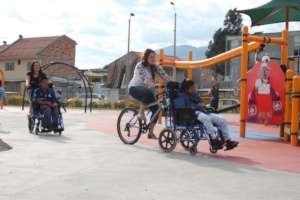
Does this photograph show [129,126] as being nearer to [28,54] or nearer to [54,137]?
[54,137]

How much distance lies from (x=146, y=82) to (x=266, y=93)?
3.70m

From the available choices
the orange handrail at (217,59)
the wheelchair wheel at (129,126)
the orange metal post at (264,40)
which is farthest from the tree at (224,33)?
the wheelchair wheel at (129,126)

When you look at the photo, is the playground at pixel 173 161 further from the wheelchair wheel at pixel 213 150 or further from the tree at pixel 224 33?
the tree at pixel 224 33

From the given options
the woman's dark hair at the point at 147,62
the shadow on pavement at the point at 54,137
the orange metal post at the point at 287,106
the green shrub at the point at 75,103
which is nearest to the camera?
the woman's dark hair at the point at 147,62

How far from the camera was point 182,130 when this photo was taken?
29.1 ft

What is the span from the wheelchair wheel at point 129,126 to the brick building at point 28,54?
60.0m

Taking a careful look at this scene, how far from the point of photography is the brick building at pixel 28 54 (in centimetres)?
7069

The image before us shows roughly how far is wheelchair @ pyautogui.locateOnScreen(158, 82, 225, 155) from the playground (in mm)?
56

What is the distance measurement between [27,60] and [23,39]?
852cm

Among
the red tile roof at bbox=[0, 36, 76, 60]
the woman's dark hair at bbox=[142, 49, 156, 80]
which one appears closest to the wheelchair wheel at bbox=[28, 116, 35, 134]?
the woman's dark hair at bbox=[142, 49, 156, 80]

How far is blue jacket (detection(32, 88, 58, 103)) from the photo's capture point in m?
12.1

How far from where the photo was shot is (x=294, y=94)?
11.0m

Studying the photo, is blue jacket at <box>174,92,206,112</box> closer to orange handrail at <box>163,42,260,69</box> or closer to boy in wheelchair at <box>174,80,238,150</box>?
boy in wheelchair at <box>174,80,238,150</box>

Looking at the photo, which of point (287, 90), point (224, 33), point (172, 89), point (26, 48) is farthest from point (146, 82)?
point (224, 33)
